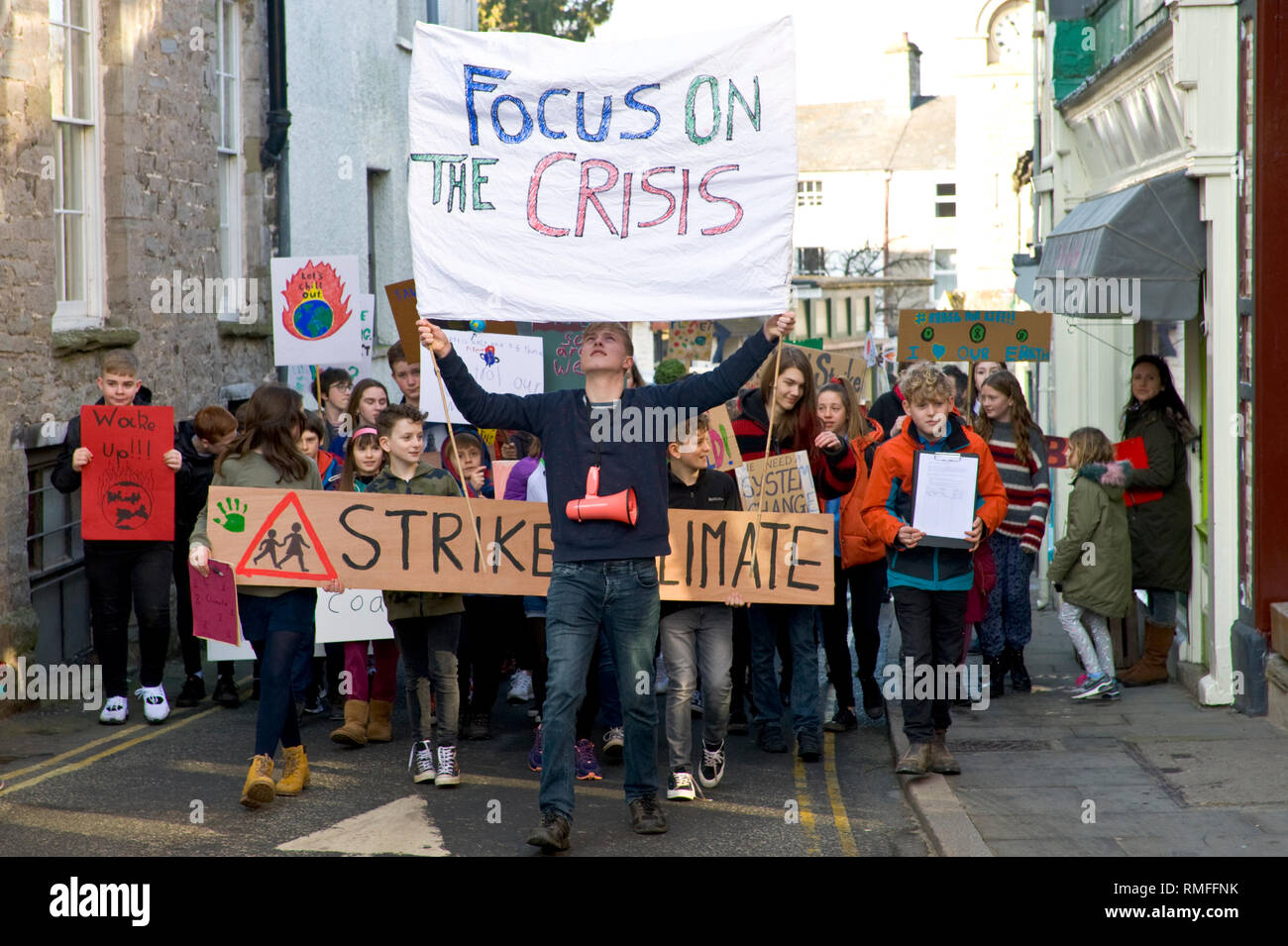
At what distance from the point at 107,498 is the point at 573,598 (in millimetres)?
3866

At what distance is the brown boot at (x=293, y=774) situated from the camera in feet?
24.2

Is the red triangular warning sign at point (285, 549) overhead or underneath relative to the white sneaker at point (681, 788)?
overhead

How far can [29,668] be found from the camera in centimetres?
979

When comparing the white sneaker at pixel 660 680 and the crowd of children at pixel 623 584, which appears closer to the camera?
the crowd of children at pixel 623 584

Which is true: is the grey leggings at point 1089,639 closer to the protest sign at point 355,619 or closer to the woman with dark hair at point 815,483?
the woman with dark hair at point 815,483

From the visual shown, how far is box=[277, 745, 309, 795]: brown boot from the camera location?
736 centimetres

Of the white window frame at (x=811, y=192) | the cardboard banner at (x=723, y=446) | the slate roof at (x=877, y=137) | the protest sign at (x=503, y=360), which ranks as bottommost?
the cardboard banner at (x=723, y=446)

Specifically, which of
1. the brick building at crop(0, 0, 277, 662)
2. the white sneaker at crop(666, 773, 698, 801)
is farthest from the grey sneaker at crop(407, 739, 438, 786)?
the brick building at crop(0, 0, 277, 662)

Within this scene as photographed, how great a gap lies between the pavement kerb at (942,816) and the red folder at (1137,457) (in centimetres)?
270

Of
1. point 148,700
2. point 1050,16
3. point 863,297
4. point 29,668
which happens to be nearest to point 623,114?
point 148,700

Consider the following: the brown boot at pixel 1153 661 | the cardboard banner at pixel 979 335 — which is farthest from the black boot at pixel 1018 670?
the cardboard banner at pixel 979 335

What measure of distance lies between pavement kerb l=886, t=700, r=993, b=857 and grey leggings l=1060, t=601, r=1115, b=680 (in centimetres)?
195

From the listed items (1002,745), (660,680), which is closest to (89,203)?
(660,680)

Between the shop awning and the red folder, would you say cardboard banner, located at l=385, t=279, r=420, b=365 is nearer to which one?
the shop awning
